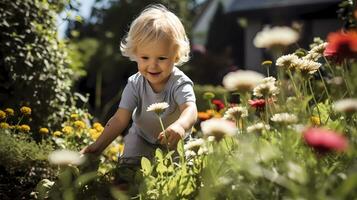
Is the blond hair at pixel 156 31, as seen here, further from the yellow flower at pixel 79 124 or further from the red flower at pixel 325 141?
the red flower at pixel 325 141

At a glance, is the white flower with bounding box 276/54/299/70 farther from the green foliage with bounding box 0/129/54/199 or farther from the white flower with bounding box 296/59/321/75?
the green foliage with bounding box 0/129/54/199

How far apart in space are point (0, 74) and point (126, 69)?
21697 millimetres

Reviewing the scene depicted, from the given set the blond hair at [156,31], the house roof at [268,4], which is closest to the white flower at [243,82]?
the blond hair at [156,31]

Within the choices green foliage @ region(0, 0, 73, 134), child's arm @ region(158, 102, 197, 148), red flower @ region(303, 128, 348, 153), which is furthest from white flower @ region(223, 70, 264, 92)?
green foliage @ region(0, 0, 73, 134)

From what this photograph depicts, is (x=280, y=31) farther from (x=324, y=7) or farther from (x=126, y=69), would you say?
(x=126, y=69)

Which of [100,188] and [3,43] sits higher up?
[3,43]

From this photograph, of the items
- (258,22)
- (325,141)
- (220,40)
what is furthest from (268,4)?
(325,141)

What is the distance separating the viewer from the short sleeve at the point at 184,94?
310cm

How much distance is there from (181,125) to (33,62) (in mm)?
2163

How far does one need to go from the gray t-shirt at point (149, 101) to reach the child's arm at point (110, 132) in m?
0.07

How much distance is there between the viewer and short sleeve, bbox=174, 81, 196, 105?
3098mm

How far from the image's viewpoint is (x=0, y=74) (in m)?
4.36

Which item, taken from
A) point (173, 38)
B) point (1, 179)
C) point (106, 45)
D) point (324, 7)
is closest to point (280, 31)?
point (173, 38)

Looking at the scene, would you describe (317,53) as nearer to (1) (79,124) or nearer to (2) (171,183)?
(2) (171,183)
